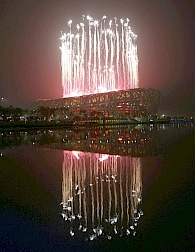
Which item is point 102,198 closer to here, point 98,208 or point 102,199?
point 102,199

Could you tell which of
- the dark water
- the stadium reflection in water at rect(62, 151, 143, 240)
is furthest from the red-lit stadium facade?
the dark water

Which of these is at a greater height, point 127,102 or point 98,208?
point 127,102

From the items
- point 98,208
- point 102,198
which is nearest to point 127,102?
→ point 102,198

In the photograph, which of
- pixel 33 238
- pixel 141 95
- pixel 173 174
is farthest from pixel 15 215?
pixel 141 95

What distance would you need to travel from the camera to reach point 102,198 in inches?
220

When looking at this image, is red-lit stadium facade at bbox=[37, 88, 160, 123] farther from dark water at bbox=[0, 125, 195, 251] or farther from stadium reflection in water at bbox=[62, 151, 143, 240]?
dark water at bbox=[0, 125, 195, 251]

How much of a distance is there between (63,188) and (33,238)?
2631mm

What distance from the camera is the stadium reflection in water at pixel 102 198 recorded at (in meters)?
4.21

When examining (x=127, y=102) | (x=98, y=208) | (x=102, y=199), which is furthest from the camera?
(x=127, y=102)

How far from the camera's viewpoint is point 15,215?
474cm

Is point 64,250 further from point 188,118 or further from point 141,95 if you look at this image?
point 188,118

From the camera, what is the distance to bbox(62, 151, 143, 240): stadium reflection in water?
4.21m

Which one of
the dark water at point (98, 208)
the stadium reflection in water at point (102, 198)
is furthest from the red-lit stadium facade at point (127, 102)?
the dark water at point (98, 208)

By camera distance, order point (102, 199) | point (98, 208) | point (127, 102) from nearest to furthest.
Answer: point (98, 208)
point (102, 199)
point (127, 102)
